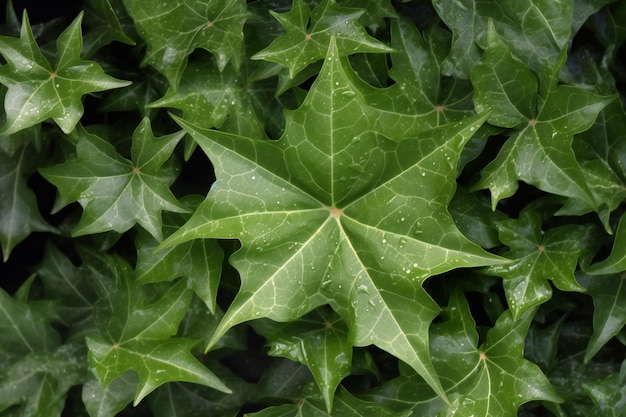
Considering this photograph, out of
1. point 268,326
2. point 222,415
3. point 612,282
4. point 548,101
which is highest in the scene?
point 548,101

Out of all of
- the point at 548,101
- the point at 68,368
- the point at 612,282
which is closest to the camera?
the point at 548,101

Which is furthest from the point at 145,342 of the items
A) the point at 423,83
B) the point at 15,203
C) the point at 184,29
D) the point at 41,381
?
the point at 423,83

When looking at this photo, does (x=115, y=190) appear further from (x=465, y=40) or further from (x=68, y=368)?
(x=465, y=40)

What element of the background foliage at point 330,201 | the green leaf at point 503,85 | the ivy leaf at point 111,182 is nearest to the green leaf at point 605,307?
the background foliage at point 330,201

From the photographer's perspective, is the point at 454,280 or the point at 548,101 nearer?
the point at 548,101

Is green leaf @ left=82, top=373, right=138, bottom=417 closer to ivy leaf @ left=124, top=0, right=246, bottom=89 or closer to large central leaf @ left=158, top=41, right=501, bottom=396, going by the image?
large central leaf @ left=158, top=41, right=501, bottom=396

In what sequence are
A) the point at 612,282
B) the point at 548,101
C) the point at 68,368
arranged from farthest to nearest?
the point at 68,368 → the point at 612,282 → the point at 548,101

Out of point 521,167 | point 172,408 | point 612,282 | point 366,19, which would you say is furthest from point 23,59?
point 612,282
